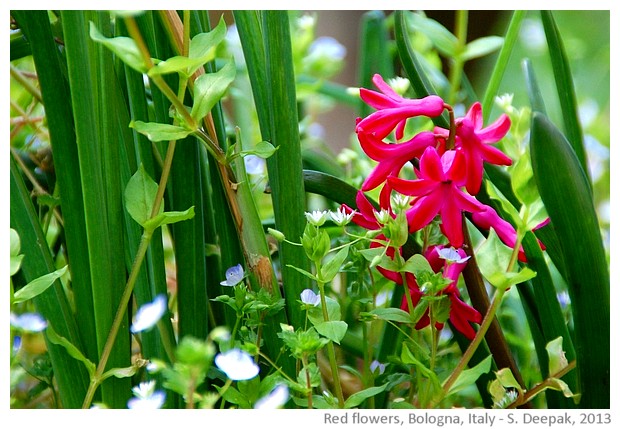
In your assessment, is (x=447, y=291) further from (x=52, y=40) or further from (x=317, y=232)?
(x=52, y=40)

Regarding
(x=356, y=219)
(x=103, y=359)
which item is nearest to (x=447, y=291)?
(x=356, y=219)

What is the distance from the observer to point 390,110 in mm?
326

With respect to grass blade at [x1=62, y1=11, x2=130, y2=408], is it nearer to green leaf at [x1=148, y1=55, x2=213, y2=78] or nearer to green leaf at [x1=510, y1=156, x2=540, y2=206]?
green leaf at [x1=148, y1=55, x2=213, y2=78]

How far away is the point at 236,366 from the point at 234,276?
0.19ft

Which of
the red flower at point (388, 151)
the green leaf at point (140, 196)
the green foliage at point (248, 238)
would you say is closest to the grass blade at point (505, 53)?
the green foliage at point (248, 238)

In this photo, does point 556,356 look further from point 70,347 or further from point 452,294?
point 70,347

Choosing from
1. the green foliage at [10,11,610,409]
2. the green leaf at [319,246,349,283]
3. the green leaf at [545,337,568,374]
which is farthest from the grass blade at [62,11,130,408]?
the green leaf at [545,337,568,374]

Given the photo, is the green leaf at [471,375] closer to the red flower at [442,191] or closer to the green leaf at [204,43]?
the red flower at [442,191]

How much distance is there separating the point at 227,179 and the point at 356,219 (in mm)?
67

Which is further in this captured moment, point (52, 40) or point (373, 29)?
point (373, 29)

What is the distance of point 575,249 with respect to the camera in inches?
12.1

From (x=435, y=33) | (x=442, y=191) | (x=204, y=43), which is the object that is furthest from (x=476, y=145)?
(x=435, y=33)
